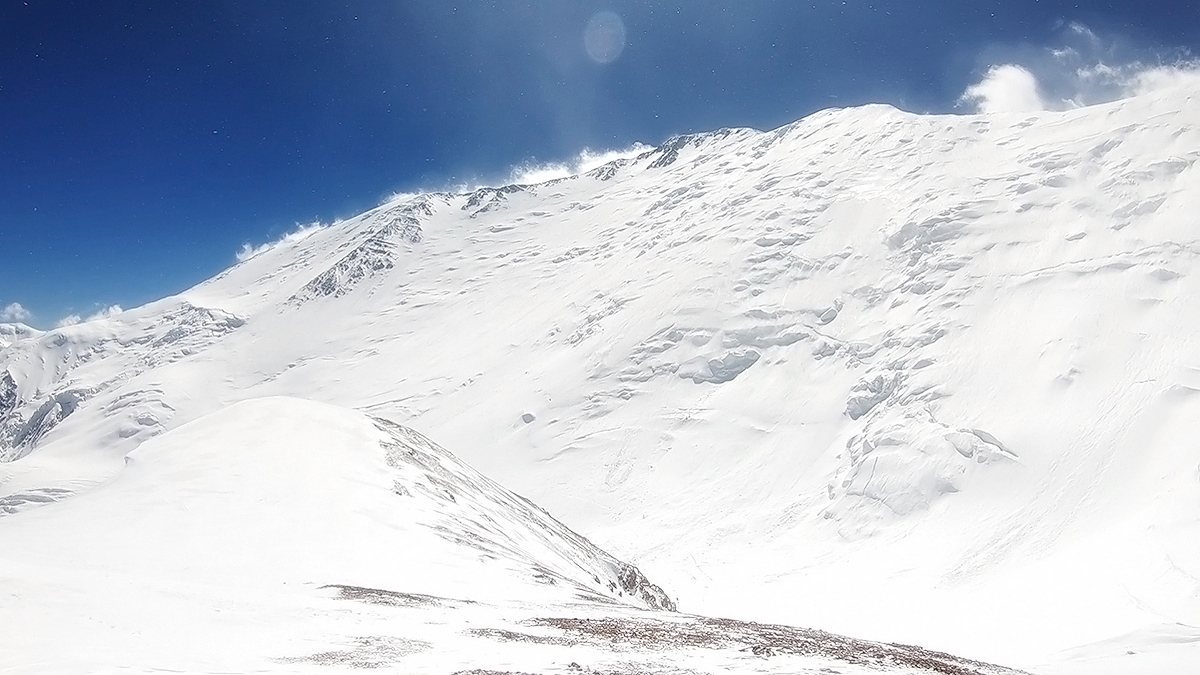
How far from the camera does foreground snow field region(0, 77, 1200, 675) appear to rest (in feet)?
50.1

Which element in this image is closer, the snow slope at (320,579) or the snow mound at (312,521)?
the snow slope at (320,579)

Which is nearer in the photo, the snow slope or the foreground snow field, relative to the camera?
the snow slope

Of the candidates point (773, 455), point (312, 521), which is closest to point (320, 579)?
point (312, 521)

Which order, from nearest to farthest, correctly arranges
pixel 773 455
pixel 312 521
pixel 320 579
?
pixel 320 579, pixel 312 521, pixel 773 455

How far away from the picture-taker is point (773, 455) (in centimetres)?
A: 7888

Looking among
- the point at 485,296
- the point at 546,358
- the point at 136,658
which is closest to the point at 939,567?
the point at 136,658

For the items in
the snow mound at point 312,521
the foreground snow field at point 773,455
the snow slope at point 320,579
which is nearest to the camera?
the snow slope at point 320,579

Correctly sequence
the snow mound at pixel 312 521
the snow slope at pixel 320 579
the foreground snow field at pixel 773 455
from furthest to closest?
the snow mound at pixel 312 521 → the foreground snow field at pixel 773 455 → the snow slope at pixel 320 579

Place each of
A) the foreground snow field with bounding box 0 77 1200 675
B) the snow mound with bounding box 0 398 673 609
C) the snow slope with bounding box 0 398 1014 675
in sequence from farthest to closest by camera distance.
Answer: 1. the snow mound with bounding box 0 398 673 609
2. the foreground snow field with bounding box 0 77 1200 675
3. the snow slope with bounding box 0 398 1014 675

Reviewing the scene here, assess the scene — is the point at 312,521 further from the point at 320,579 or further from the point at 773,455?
the point at 773,455

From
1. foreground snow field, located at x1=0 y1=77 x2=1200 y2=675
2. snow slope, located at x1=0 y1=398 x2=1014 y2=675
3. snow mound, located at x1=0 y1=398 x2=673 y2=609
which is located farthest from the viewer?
snow mound, located at x1=0 y1=398 x2=673 y2=609

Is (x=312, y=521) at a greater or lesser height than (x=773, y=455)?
lesser

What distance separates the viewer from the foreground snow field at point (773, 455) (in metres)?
15.3

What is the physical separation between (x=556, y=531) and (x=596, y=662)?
78.3ft
